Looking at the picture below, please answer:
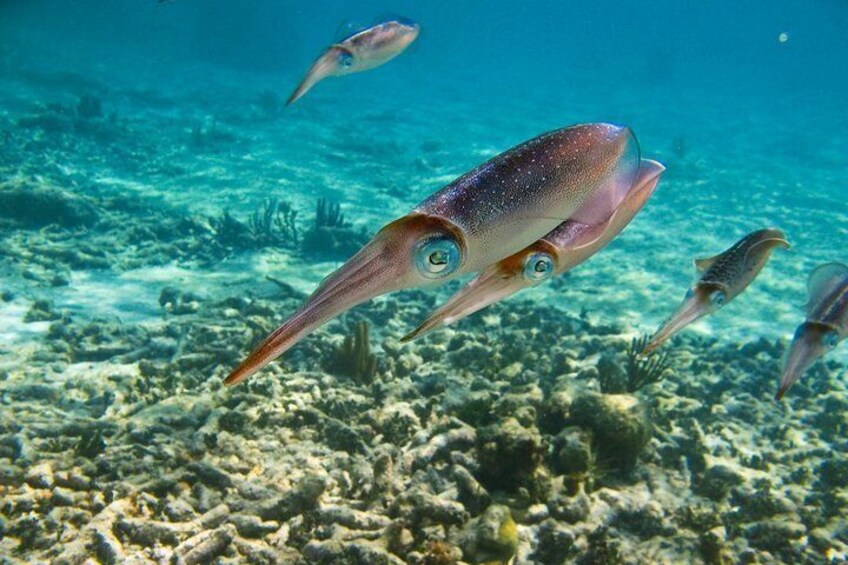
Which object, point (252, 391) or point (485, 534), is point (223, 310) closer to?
point (252, 391)

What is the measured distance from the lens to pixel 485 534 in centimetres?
445

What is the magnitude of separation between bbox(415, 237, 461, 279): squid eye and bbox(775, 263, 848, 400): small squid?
5.36 ft

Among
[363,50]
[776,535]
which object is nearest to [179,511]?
[363,50]

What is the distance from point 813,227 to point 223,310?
19845 mm

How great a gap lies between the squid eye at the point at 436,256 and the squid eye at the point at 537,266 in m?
0.28

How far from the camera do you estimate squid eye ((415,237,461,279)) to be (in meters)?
1.27

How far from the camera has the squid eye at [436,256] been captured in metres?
1.27

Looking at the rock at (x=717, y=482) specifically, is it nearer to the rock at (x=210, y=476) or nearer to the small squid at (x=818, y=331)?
the small squid at (x=818, y=331)

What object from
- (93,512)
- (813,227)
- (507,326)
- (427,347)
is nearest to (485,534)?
(93,512)

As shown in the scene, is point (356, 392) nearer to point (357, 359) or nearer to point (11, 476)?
point (357, 359)

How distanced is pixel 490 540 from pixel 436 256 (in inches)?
150

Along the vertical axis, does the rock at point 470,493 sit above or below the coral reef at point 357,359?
below

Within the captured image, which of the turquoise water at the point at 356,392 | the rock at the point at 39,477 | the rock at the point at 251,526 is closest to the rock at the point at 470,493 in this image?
the turquoise water at the point at 356,392

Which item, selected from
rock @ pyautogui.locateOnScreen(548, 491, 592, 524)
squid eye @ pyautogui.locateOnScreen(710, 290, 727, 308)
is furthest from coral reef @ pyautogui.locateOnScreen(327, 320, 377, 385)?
squid eye @ pyautogui.locateOnScreen(710, 290, 727, 308)
